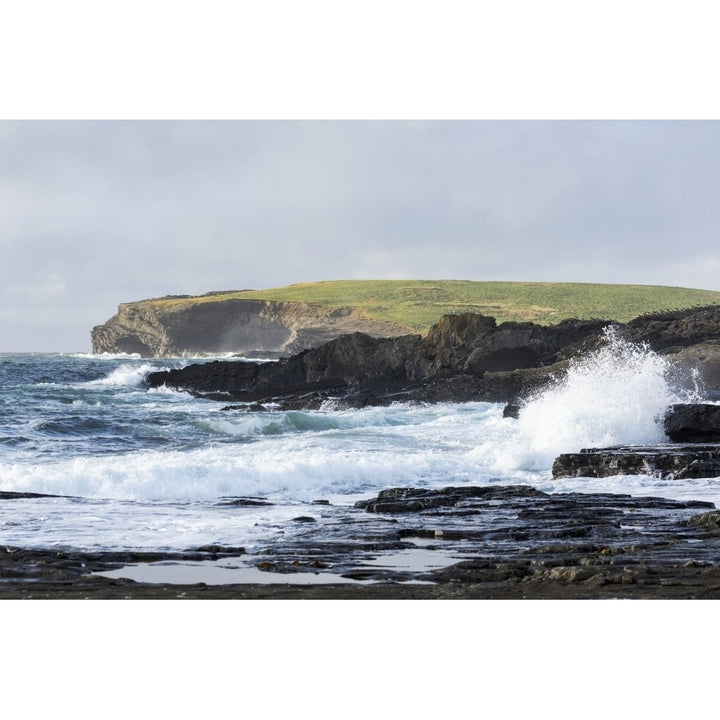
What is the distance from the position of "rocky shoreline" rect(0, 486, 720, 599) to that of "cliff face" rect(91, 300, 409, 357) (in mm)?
79600

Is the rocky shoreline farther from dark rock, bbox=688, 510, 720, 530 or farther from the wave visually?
the wave

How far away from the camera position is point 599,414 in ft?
67.1

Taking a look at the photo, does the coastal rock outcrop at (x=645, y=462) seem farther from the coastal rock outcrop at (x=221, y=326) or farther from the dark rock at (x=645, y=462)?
the coastal rock outcrop at (x=221, y=326)

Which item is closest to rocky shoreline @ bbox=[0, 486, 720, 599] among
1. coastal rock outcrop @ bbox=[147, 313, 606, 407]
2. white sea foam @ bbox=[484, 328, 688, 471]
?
white sea foam @ bbox=[484, 328, 688, 471]

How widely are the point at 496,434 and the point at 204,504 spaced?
987 centimetres

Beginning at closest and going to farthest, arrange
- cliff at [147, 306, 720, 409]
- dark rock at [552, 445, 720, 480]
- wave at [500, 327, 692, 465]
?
dark rock at [552, 445, 720, 480] < wave at [500, 327, 692, 465] < cliff at [147, 306, 720, 409]

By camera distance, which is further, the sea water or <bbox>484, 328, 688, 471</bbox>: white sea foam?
<bbox>484, 328, 688, 471</bbox>: white sea foam

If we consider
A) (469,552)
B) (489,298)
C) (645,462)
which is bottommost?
(469,552)

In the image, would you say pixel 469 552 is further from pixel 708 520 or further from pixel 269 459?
pixel 269 459

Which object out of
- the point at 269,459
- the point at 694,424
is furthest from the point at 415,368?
the point at 269,459

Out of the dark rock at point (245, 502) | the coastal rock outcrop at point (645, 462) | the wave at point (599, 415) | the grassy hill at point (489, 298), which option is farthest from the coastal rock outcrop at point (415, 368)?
the grassy hill at point (489, 298)

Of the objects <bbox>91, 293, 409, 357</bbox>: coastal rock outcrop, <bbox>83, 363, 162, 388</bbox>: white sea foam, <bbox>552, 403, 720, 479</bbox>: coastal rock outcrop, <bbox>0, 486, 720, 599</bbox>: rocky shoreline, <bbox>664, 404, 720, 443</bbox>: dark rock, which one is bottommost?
<bbox>0, 486, 720, 599</bbox>: rocky shoreline

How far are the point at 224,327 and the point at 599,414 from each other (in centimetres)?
9009

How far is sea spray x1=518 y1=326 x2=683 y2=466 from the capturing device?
1928cm
